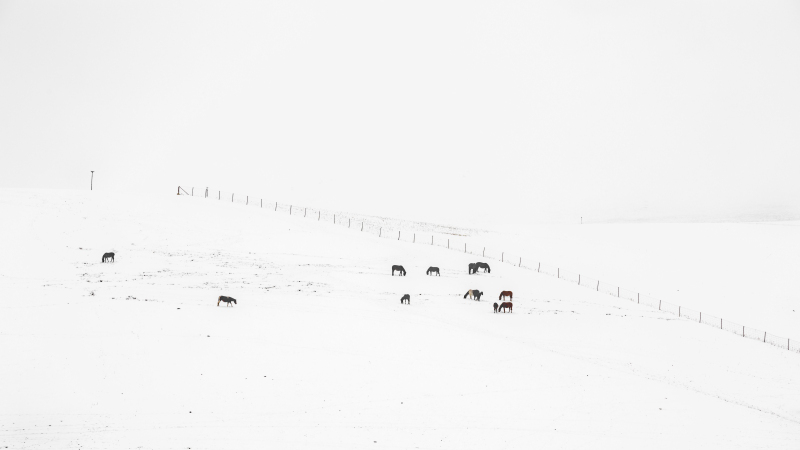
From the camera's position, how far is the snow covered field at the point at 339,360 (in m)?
17.9

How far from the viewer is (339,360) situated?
22859mm

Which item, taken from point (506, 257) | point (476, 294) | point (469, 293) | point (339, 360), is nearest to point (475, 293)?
point (476, 294)

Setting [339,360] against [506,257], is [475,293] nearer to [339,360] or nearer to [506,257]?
[339,360]

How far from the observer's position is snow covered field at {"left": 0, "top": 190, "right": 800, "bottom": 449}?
1794 cm

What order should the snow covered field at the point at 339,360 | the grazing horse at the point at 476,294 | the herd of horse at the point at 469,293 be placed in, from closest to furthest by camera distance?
1. the snow covered field at the point at 339,360
2. the herd of horse at the point at 469,293
3. the grazing horse at the point at 476,294

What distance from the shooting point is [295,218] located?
2034 inches

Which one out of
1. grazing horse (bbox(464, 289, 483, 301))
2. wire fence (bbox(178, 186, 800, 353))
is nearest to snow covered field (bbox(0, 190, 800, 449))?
grazing horse (bbox(464, 289, 483, 301))

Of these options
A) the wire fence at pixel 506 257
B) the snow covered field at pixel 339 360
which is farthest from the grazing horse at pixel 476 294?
the wire fence at pixel 506 257

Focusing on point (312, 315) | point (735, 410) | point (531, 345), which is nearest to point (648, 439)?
point (735, 410)

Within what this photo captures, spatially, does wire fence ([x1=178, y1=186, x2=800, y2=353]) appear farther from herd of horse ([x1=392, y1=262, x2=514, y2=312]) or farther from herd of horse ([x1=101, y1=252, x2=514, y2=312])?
herd of horse ([x1=101, y1=252, x2=514, y2=312])

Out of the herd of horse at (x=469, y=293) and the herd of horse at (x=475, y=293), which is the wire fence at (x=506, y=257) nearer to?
the herd of horse at (x=475, y=293)

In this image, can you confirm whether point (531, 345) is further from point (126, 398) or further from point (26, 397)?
point (26, 397)

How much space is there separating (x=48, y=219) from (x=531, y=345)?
36598 mm

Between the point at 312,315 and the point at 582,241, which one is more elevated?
the point at 582,241
